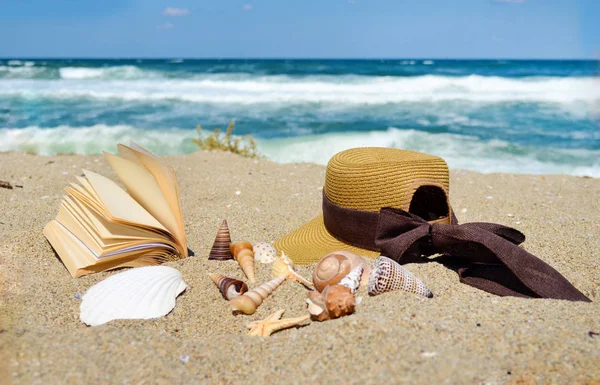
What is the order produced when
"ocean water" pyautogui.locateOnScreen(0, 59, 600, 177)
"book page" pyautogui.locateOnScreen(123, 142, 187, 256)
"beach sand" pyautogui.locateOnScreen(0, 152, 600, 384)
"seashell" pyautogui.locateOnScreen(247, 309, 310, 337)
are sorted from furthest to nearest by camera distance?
"ocean water" pyautogui.locateOnScreen(0, 59, 600, 177) < "book page" pyautogui.locateOnScreen(123, 142, 187, 256) < "seashell" pyautogui.locateOnScreen(247, 309, 310, 337) < "beach sand" pyautogui.locateOnScreen(0, 152, 600, 384)

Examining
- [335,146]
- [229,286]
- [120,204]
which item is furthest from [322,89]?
[229,286]

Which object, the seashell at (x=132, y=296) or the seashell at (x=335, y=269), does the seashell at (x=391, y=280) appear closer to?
the seashell at (x=335, y=269)

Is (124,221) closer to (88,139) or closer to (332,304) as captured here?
(332,304)

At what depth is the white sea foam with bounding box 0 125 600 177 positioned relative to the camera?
8211mm

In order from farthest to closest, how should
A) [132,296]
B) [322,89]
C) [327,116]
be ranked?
[322,89] < [327,116] < [132,296]

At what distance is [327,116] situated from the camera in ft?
45.9

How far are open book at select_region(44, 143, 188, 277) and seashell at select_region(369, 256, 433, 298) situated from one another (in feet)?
4.06

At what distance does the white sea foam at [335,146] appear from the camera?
26.9 ft

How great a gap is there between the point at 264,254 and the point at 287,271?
306 mm

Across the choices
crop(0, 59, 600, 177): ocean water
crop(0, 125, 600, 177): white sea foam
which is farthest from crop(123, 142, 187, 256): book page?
crop(0, 125, 600, 177): white sea foam

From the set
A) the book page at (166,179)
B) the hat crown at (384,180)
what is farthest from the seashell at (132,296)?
the hat crown at (384,180)

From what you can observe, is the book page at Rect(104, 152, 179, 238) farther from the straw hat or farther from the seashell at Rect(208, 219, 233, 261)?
the straw hat

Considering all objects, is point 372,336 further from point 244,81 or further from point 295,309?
point 244,81

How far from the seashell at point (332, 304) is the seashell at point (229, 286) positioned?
0.42 metres
